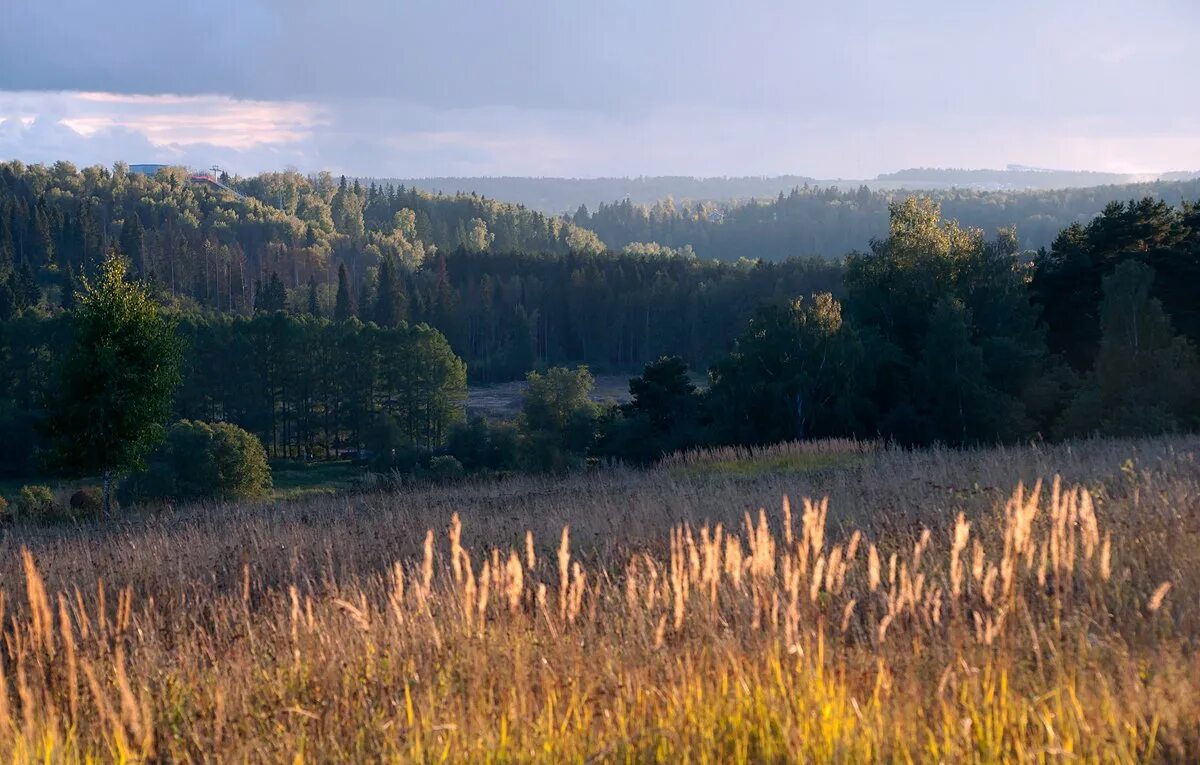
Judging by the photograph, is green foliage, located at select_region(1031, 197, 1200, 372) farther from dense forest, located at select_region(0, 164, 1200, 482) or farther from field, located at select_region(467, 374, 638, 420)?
field, located at select_region(467, 374, 638, 420)

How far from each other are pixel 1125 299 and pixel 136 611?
1392 inches

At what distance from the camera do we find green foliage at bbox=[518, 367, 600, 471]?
68875 millimetres

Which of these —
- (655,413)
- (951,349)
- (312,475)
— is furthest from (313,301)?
(951,349)

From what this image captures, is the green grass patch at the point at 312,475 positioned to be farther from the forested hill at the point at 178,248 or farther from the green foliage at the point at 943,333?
the forested hill at the point at 178,248

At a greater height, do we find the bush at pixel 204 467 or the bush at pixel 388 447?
the bush at pixel 204 467

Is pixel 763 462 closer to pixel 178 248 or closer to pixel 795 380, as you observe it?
pixel 795 380

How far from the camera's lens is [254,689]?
529cm

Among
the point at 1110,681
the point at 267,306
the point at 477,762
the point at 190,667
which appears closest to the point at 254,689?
the point at 190,667

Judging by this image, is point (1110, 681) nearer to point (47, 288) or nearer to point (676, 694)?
point (676, 694)

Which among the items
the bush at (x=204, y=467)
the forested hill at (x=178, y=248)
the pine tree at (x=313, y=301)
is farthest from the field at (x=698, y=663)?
the pine tree at (x=313, y=301)

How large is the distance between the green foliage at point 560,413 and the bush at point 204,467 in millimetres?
16420

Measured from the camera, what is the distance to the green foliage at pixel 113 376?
1187 inches

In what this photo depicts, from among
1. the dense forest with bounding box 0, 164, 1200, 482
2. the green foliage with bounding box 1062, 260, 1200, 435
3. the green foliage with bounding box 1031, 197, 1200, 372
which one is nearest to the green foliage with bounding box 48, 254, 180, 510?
the dense forest with bounding box 0, 164, 1200, 482

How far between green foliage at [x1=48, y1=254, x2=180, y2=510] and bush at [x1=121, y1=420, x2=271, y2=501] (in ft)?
96.0
